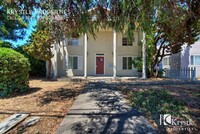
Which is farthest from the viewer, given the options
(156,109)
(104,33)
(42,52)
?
(104,33)

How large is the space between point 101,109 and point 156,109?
1.71 metres

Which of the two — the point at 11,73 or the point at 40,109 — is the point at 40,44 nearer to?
the point at 11,73

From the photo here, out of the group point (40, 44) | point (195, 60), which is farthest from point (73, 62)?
point (195, 60)

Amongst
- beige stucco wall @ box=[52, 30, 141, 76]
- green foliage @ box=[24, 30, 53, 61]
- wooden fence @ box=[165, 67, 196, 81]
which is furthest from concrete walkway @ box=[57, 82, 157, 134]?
beige stucco wall @ box=[52, 30, 141, 76]

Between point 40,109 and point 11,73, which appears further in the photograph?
point 11,73

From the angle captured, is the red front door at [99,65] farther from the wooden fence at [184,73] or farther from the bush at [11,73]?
the bush at [11,73]

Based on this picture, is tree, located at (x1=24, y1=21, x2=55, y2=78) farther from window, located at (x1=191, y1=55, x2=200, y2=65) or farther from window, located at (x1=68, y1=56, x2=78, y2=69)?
window, located at (x1=191, y1=55, x2=200, y2=65)

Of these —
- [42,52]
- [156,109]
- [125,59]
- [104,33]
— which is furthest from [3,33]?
[156,109]

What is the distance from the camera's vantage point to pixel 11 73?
845 cm

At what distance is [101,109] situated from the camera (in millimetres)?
6020

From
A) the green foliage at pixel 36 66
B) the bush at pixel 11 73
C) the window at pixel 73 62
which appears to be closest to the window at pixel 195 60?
the window at pixel 73 62

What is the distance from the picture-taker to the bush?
8.23 meters

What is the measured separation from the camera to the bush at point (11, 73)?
823cm

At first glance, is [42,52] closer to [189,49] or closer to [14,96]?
[14,96]
